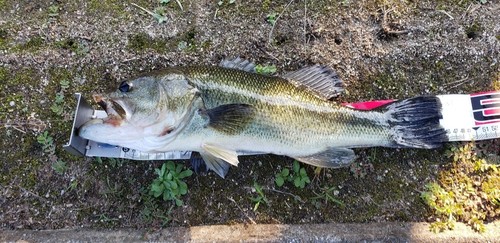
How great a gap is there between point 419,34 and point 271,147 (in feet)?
6.35

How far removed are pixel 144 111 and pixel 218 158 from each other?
0.71 meters

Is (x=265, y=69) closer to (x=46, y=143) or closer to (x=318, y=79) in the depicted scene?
(x=318, y=79)

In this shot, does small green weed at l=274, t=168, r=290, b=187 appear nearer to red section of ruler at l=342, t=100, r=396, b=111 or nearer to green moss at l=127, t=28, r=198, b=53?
red section of ruler at l=342, t=100, r=396, b=111

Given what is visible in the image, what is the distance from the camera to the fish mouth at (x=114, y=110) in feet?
10.0

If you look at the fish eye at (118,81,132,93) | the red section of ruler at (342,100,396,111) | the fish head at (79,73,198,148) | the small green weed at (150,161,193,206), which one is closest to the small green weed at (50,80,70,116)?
the fish head at (79,73,198,148)

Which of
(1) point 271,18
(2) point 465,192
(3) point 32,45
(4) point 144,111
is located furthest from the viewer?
(1) point 271,18

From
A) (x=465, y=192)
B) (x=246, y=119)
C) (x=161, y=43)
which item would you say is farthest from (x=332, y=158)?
(x=161, y=43)

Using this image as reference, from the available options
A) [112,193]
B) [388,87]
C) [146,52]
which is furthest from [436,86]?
[112,193]

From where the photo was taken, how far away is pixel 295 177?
354 cm

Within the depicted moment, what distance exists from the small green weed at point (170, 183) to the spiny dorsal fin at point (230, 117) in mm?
608

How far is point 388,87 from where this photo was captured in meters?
3.84

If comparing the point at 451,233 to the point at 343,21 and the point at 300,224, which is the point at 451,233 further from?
the point at 343,21

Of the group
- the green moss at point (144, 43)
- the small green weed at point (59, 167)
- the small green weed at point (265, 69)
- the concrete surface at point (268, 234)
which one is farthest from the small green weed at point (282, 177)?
the small green weed at point (59, 167)

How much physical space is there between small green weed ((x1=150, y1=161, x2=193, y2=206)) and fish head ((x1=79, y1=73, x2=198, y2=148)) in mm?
380
